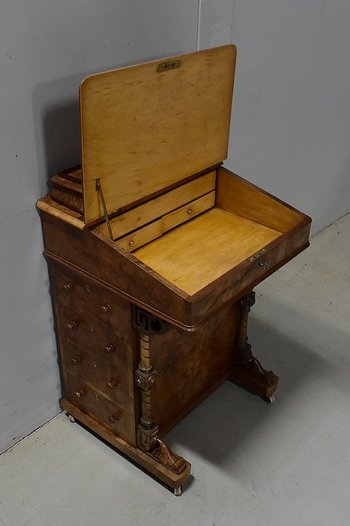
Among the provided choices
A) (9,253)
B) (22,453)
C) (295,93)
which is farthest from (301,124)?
(22,453)

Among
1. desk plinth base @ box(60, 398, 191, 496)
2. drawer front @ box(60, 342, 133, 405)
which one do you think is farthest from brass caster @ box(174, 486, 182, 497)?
drawer front @ box(60, 342, 133, 405)

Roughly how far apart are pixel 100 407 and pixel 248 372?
63 cm

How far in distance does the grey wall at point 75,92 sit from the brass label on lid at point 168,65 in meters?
0.29

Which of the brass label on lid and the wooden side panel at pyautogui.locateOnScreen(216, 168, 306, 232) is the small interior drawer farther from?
the brass label on lid

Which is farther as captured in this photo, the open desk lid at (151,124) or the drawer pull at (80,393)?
the drawer pull at (80,393)

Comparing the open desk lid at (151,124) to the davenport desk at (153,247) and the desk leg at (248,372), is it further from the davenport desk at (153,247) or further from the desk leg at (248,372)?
the desk leg at (248,372)

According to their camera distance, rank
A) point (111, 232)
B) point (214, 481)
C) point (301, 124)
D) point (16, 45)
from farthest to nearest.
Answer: point (301, 124) < point (214, 481) < point (111, 232) < point (16, 45)

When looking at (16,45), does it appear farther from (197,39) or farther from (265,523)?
(265,523)

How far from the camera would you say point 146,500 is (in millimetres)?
2096

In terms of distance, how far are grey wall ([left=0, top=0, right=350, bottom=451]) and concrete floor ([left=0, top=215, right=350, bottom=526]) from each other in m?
0.22

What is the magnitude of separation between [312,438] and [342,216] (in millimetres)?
2029

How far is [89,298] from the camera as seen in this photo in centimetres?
199

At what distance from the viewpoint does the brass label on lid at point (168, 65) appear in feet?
5.76

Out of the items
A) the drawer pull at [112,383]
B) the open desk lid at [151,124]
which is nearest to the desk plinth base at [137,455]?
the drawer pull at [112,383]
